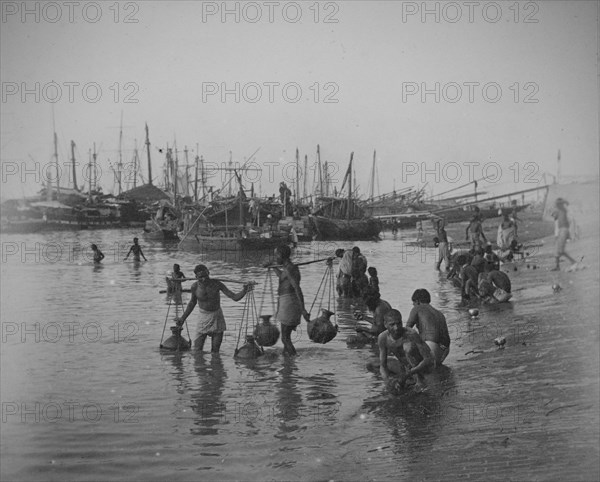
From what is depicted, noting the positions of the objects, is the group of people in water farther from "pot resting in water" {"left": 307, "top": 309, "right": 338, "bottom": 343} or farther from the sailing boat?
the sailing boat

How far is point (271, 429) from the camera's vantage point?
7160mm

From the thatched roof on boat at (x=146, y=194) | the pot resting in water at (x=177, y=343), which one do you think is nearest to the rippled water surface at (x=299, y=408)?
the pot resting in water at (x=177, y=343)

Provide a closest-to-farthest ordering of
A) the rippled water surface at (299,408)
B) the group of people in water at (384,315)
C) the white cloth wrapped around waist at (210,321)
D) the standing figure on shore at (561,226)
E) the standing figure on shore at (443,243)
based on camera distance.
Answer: the rippled water surface at (299,408), the group of people in water at (384,315), the white cloth wrapped around waist at (210,321), the standing figure on shore at (561,226), the standing figure on shore at (443,243)

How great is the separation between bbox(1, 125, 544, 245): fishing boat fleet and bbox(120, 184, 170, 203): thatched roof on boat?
0.10 metres

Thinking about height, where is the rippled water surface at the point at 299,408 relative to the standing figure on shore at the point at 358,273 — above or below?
below

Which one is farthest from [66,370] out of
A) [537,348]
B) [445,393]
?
[537,348]

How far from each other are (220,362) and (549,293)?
8.05 metres

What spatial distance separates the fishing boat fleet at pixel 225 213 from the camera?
139 feet

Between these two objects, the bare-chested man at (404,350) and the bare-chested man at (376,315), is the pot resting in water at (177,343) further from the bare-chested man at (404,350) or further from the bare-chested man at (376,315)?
the bare-chested man at (404,350)

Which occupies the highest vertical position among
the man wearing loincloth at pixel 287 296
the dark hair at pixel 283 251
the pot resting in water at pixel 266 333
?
the dark hair at pixel 283 251

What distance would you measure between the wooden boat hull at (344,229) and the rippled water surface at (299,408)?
41.1 metres

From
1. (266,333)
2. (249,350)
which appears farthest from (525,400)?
(249,350)

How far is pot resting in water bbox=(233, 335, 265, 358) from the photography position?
10359mm

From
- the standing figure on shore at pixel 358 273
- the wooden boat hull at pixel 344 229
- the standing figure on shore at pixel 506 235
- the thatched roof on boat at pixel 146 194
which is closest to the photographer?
the standing figure on shore at pixel 358 273
